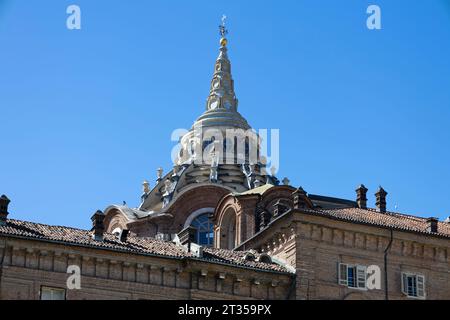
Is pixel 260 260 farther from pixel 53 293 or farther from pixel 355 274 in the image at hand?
pixel 53 293

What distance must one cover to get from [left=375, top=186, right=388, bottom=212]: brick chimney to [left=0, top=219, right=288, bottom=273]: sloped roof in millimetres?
9548

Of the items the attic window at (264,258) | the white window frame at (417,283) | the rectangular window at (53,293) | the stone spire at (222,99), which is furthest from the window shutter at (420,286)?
the stone spire at (222,99)

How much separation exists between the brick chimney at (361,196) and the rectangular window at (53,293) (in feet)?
58.5

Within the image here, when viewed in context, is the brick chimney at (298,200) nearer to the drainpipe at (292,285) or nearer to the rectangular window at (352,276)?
the rectangular window at (352,276)

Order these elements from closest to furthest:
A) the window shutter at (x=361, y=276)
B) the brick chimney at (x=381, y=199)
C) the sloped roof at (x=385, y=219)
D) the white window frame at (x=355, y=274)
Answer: the white window frame at (x=355, y=274) < the window shutter at (x=361, y=276) < the sloped roof at (x=385, y=219) < the brick chimney at (x=381, y=199)

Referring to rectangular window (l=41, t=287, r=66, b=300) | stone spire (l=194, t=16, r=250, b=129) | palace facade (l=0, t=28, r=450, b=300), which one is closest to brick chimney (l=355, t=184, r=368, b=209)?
palace facade (l=0, t=28, r=450, b=300)

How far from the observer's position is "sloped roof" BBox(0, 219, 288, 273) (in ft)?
132

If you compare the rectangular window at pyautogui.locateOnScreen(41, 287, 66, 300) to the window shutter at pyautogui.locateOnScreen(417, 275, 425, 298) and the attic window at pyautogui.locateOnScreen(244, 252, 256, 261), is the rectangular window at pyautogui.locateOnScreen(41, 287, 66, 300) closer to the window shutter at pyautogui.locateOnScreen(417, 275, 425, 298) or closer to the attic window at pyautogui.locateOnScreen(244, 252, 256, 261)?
the attic window at pyautogui.locateOnScreen(244, 252, 256, 261)

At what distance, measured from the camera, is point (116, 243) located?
42156mm

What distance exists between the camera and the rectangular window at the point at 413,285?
4500 centimetres

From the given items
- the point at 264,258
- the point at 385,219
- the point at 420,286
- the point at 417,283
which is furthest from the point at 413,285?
the point at 264,258

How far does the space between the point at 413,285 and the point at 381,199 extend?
773 centimetres

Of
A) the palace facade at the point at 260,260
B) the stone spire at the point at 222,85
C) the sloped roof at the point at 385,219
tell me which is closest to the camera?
the palace facade at the point at 260,260
